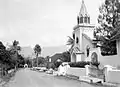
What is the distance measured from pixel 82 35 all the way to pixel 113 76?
24.8 metres

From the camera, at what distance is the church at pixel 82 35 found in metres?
39.4

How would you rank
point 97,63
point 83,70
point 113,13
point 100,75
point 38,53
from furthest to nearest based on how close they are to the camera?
1. point 38,53
2. point 113,13
3. point 97,63
4. point 83,70
5. point 100,75

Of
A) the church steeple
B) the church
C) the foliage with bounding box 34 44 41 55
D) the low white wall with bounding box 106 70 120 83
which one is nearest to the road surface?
the low white wall with bounding box 106 70 120 83

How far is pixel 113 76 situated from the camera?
1661 cm

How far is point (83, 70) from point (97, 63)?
2.82 meters

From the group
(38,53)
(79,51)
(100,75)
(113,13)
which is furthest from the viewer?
(38,53)

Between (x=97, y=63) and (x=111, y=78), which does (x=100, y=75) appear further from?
(x=97, y=63)

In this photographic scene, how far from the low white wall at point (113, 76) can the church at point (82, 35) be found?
67.7 ft

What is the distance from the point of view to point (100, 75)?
19672 millimetres

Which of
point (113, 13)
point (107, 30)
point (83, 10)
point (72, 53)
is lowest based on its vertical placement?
point (72, 53)

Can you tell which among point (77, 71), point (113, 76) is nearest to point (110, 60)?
point (77, 71)

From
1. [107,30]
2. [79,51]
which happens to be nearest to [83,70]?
[107,30]

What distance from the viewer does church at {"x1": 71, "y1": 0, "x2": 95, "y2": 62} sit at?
39406mm

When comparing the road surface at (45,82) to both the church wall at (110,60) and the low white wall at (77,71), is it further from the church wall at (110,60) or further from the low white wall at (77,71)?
the church wall at (110,60)
